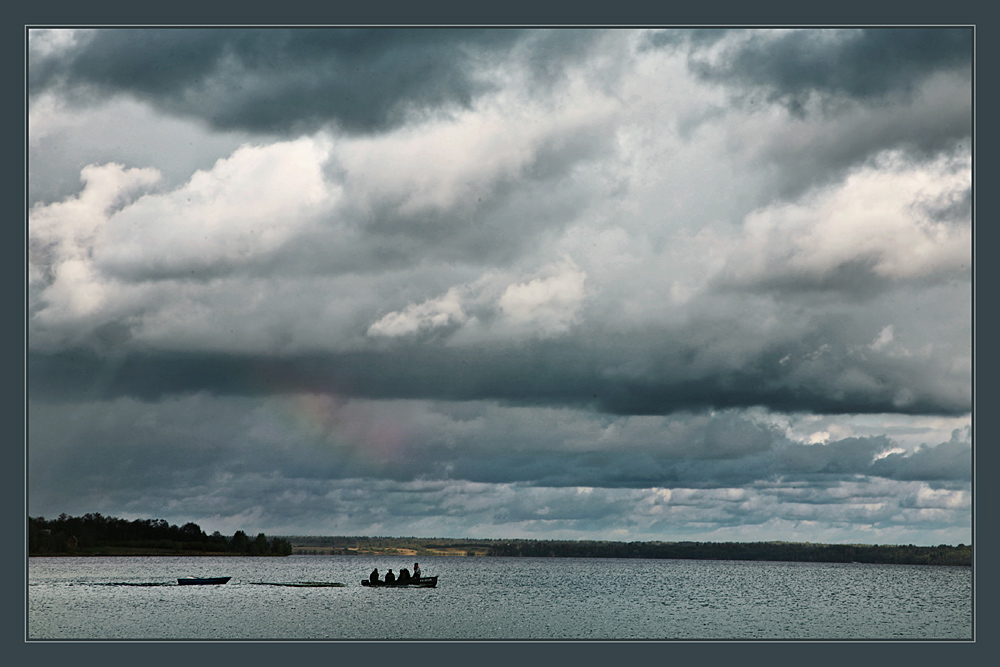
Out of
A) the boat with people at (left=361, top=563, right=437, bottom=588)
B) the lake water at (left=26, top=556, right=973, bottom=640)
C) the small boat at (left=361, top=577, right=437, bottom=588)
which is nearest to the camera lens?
the lake water at (left=26, top=556, right=973, bottom=640)

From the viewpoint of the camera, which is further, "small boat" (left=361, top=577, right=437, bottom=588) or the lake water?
"small boat" (left=361, top=577, right=437, bottom=588)

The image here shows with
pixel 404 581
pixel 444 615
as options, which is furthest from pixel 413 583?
pixel 444 615

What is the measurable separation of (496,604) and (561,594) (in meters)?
29.4

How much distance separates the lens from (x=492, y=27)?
164 feet

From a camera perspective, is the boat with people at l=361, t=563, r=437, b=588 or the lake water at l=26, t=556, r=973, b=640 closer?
the lake water at l=26, t=556, r=973, b=640

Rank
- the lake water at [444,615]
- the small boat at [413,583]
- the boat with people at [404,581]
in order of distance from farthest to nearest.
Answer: the small boat at [413,583]
the boat with people at [404,581]
the lake water at [444,615]

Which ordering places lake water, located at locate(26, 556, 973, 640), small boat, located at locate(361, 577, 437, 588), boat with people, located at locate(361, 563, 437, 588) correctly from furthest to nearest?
small boat, located at locate(361, 577, 437, 588) < boat with people, located at locate(361, 563, 437, 588) < lake water, located at locate(26, 556, 973, 640)

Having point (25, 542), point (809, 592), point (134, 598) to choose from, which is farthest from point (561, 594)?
point (25, 542)

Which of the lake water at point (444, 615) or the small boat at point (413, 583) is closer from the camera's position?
the lake water at point (444, 615)

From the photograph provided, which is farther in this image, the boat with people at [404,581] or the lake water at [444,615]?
the boat with people at [404,581]

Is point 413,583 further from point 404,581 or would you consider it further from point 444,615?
point 444,615

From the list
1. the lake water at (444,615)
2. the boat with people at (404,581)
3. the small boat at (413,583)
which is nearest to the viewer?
the lake water at (444,615)

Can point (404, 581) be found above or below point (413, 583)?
above

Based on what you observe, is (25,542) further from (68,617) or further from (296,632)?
(68,617)
